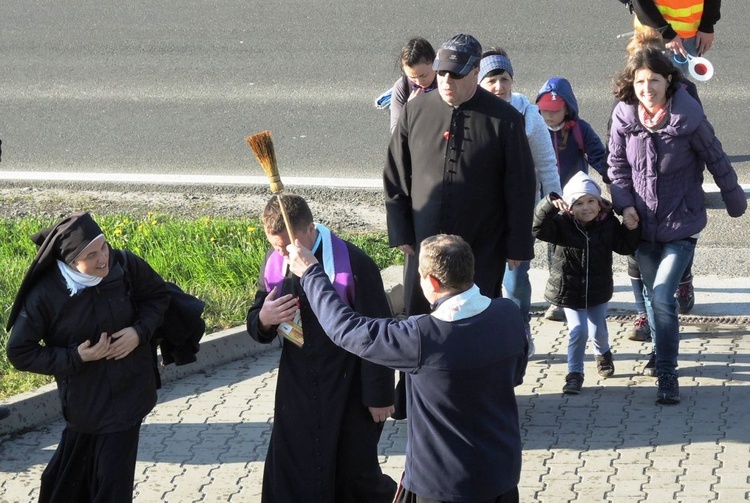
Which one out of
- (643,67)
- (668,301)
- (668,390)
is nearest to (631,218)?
(668,301)

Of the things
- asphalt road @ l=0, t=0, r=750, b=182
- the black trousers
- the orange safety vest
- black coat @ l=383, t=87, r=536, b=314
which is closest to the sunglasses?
black coat @ l=383, t=87, r=536, b=314

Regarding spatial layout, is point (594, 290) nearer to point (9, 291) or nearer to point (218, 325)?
point (218, 325)

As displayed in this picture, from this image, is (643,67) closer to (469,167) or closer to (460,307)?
(469,167)

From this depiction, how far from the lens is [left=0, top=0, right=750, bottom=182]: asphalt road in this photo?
11078 mm

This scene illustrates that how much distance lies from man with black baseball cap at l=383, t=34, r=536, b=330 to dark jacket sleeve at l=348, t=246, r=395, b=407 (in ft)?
3.85

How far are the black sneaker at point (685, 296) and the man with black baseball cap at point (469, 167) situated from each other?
1.90 metres

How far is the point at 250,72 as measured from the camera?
12930 mm

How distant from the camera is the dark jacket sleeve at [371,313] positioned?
5.05 metres

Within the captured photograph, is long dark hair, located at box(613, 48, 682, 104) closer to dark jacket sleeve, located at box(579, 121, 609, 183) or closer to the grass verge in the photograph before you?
dark jacket sleeve, located at box(579, 121, 609, 183)

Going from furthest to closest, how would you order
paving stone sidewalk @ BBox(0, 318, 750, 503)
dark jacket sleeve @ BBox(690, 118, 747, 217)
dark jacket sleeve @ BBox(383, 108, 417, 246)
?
dark jacket sleeve @ BBox(690, 118, 747, 217)
dark jacket sleeve @ BBox(383, 108, 417, 246)
paving stone sidewalk @ BBox(0, 318, 750, 503)

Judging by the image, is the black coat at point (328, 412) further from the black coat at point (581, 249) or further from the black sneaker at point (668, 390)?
the black sneaker at point (668, 390)

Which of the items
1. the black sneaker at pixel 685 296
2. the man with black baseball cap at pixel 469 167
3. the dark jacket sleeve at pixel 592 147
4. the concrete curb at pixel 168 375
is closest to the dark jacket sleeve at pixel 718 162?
the man with black baseball cap at pixel 469 167

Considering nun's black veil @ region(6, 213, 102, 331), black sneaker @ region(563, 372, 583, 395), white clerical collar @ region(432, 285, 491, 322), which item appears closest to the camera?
white clerical collar @ region(432, 285, 491, 322)

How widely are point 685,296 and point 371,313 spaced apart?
3.35 metres
